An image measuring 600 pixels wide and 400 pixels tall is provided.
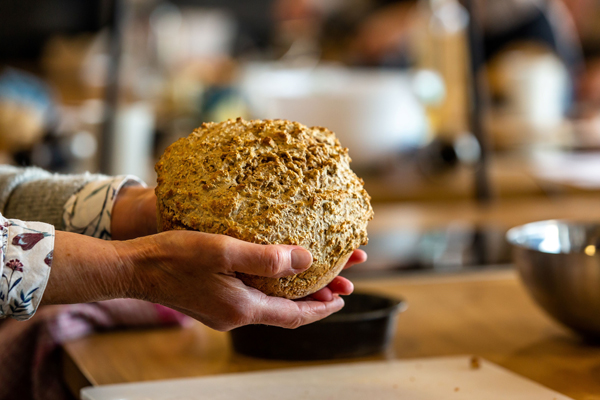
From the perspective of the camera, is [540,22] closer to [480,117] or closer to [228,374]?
[480,117]

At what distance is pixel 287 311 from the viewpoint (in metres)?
0.64

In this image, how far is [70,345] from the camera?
0.88 meters

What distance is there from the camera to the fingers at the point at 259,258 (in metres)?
0.56

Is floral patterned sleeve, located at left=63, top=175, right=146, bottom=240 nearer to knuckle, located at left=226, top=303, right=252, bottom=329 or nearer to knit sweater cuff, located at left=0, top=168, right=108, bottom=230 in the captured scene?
knit sweater cuff, located at left=0, top=168, right=108, bottom=230

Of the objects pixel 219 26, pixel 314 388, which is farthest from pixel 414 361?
pixel 219 26

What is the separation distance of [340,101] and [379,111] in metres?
0.16

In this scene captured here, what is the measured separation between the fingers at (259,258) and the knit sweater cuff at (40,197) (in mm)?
415

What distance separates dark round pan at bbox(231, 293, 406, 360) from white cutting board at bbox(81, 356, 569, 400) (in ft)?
0.11

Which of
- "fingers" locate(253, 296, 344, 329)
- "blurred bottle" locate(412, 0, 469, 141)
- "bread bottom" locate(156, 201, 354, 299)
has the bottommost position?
"fingers" locate(253, 296, 344, 329)

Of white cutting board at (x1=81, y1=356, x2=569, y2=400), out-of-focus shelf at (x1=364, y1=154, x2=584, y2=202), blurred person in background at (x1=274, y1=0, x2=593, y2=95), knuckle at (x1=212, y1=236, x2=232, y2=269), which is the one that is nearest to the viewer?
knuckle at (x1=212, y1=236, x2=232, y2=269)

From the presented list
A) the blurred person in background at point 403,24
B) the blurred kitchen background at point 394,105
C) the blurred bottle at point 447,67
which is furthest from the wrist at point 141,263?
the blurred person in background at point 403,24

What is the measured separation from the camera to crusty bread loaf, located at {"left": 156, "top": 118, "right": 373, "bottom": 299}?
625 mm

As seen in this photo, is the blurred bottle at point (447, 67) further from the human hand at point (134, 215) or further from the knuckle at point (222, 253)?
the knuckle at point (222, 253)

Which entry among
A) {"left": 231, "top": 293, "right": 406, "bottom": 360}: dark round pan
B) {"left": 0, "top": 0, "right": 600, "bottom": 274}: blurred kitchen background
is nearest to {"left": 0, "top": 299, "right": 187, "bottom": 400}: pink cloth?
{"left": 231, "top": 293, "right": 406, "bottom": 360}: dark round pan
